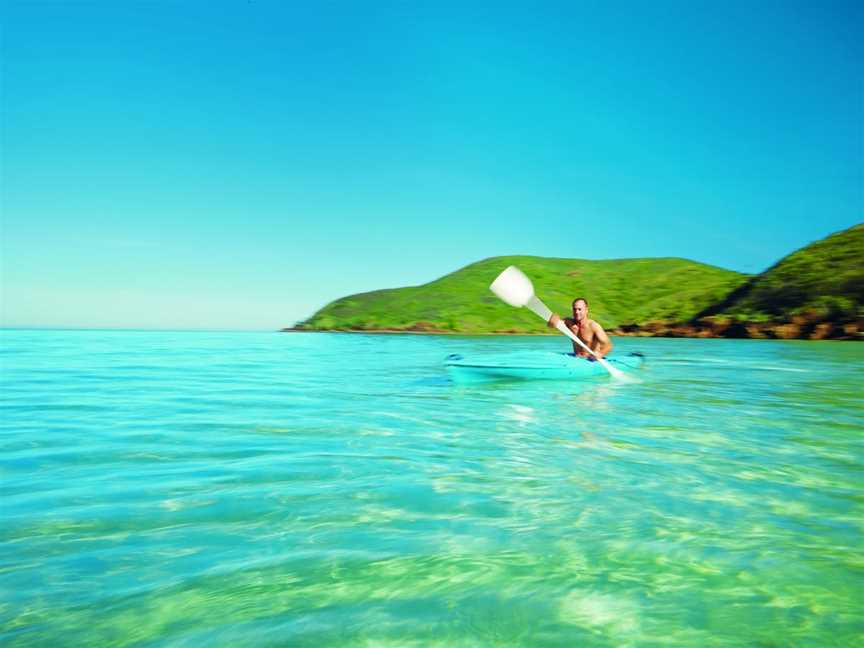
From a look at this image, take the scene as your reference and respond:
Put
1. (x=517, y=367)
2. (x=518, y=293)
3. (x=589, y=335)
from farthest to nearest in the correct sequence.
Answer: (x=589, y=335)
(x=518, y=293)
(x=517, y=367)

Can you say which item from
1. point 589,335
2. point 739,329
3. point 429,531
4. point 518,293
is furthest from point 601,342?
point 739,329

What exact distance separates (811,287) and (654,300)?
2720 centimetres

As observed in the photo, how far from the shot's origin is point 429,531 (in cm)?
469

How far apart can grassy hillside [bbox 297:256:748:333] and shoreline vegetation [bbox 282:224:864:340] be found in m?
0.20

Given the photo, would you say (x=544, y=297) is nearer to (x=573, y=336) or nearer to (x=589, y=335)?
(x=589, y=335)

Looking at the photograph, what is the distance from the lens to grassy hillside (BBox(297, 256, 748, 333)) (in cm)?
9169

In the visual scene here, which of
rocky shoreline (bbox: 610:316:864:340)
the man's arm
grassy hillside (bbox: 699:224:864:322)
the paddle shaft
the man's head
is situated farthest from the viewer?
grassy hillside (bbox: 699:224:864:322)

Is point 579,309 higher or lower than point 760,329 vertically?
higher

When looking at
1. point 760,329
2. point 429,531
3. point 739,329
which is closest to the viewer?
point 429,531

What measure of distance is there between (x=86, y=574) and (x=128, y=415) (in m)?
7.67

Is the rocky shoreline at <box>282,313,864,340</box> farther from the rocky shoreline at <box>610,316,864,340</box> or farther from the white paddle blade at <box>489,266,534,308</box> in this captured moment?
the white paddle blade at <box>489,266,534,308</box>

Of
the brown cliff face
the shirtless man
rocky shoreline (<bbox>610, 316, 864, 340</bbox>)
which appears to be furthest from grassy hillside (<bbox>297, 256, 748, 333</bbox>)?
the shirtless man

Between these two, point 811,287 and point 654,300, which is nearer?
point 811,287

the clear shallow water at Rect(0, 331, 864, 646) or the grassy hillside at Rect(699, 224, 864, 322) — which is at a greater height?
the grassy hillside at Rect(699, 224, 864, 322)
